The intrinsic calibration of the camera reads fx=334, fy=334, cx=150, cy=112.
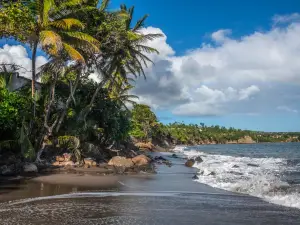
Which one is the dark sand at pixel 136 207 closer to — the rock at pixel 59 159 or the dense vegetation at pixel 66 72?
the dense vegetation at pixel 66 72

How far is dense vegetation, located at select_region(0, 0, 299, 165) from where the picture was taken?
661 inches

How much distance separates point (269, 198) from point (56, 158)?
47.9 ft

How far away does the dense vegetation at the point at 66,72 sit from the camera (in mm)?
16781

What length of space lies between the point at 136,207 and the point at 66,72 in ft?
50.0

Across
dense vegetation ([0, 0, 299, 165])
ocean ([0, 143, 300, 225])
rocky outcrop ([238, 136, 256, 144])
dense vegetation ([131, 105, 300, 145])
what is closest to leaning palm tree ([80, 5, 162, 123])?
dense vegetation ([0, 0, 299, 165])

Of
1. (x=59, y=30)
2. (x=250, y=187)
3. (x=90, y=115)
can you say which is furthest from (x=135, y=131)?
(x=250, y=187)

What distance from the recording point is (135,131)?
5588 centimetres

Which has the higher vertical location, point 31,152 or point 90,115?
point 90,115

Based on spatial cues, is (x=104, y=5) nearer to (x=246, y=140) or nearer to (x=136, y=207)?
(x=136, y=207)

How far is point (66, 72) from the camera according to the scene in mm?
22625

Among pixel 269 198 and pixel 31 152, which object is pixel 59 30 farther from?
pixel 269 198

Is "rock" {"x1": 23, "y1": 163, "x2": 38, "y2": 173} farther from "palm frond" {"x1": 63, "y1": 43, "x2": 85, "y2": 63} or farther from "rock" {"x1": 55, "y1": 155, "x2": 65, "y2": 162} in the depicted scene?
"palm frond" {"x1": 63, "y1": 43, "x2": 85, "y2": 63}

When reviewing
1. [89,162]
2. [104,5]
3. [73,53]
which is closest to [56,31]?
[73,53]

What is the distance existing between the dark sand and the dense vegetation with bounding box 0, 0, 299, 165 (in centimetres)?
541
